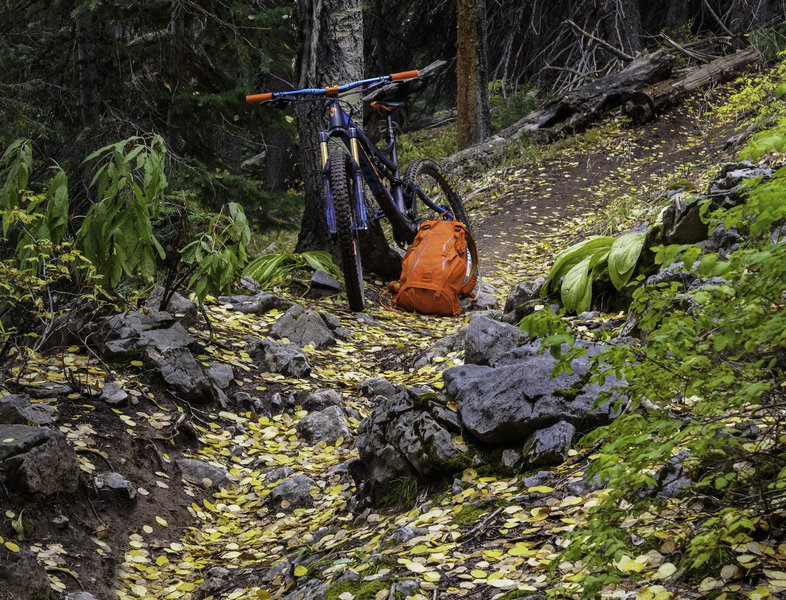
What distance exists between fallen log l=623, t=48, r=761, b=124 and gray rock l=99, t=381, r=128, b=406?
1007 cm

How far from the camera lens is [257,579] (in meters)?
2.96

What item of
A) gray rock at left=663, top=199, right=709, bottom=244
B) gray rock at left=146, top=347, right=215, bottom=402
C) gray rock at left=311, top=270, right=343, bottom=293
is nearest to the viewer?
gray rock at left=663, top=199, right=709, bottom=244

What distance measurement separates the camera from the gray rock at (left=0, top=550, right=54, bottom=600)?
238 cm

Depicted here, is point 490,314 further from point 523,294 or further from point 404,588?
point 404,588

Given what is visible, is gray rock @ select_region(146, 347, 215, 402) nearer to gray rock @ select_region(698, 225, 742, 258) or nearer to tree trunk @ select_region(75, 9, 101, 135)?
gray rock @ select_region(698, 225, 742, 258)

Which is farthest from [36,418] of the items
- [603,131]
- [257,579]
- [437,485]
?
[603,131]

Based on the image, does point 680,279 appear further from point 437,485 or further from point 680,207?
point 437,485

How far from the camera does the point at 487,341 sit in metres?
4.00

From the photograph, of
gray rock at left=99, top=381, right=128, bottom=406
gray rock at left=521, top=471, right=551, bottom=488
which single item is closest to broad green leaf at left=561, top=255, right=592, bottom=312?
gray rock at left=521, top=471, right=551, bottom=488

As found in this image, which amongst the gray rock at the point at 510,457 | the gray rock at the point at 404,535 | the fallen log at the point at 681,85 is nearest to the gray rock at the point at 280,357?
the gray rock at the point at 510,457

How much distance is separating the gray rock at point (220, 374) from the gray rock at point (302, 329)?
2.50 feet

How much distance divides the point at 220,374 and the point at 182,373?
314 mm

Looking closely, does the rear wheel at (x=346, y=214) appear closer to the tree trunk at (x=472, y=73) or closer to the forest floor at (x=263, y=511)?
the forest floor at (x=263, y=511)

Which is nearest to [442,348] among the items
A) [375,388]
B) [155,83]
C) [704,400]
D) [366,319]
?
[375,388]
